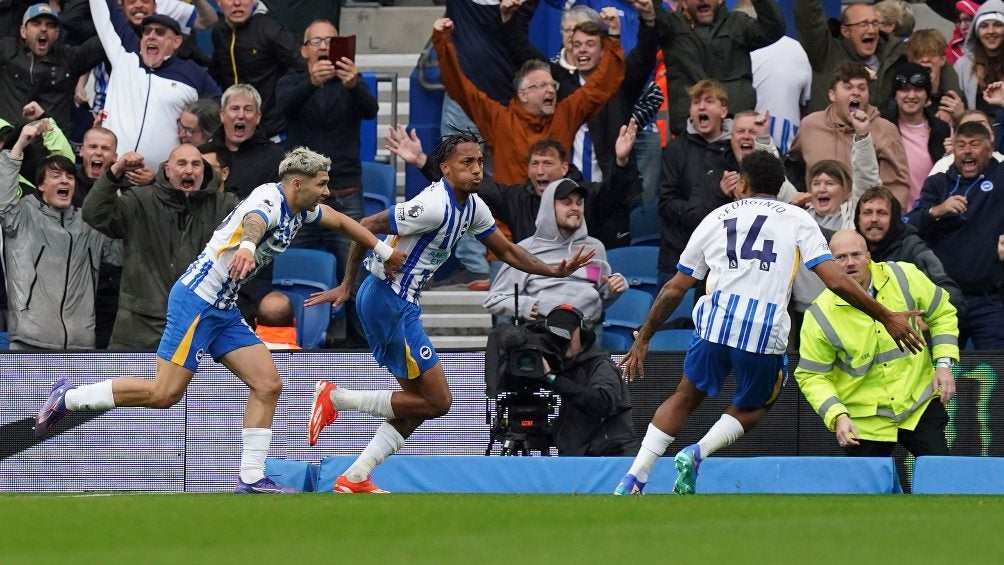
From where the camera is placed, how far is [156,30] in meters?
14.6

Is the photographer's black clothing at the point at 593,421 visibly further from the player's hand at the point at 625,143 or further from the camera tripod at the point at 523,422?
the player's hand at the point at 625,143

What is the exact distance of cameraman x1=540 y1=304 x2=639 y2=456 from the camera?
37.2 ft

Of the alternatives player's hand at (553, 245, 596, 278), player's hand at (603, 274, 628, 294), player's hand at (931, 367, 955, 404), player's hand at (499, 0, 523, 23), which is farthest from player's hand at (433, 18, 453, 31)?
player's hand at (931, 367, 955, 404)

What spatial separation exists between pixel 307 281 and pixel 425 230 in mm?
3725

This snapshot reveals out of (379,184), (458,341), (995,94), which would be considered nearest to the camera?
(995,94)

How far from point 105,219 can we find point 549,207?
3.42 metres

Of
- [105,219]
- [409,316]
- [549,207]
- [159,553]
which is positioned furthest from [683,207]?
[159,553]

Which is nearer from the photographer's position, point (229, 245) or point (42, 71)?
point (229, 245)

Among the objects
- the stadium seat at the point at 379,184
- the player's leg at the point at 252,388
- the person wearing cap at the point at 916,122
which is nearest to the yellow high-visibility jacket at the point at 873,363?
the person wearing cap at the point at 916,122

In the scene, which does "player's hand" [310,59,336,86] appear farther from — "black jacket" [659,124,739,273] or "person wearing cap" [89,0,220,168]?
"black jacket" [659,124,739,273]

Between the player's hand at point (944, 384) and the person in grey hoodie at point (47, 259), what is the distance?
6.61 m

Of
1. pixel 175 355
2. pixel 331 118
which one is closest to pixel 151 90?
pixel 331 118

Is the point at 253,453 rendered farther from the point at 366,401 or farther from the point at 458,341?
the point at 458,341

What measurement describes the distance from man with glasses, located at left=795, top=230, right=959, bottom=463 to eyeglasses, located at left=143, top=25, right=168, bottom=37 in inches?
261
